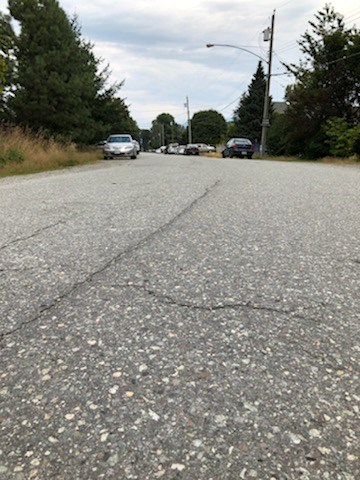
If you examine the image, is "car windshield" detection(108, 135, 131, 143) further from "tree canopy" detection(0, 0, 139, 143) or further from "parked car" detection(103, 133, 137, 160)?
"tree canopy" detection(0, 0, 139, 143)

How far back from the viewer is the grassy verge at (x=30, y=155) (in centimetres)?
1295

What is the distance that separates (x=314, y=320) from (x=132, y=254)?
179 centimetres

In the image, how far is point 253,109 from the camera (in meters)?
48.6

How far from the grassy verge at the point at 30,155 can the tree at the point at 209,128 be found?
75877 mm

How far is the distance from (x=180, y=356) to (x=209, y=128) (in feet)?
306

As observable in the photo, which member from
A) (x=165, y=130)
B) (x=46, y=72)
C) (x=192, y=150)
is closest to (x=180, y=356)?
(x=46, y=72)

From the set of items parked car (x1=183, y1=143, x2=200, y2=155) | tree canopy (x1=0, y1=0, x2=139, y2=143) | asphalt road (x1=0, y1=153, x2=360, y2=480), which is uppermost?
tree canopy (x1=0, y1=0, x2=139, y2=143)

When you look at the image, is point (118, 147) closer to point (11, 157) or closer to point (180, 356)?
point (11, 157)

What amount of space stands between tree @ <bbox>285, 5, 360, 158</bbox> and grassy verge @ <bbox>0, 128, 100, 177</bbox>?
47.1 feet

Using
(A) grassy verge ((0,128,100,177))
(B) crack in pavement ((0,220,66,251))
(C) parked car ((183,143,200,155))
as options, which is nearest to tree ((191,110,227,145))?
(C) parked car ((183,143,200,155))

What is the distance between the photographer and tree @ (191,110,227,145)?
9050cm

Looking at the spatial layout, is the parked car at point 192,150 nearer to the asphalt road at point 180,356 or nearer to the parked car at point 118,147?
the parked car at point 118,147

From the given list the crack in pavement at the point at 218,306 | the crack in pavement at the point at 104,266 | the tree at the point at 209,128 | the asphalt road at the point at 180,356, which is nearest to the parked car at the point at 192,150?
the crack in pavement at the point at 104,266

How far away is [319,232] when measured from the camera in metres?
4.30
